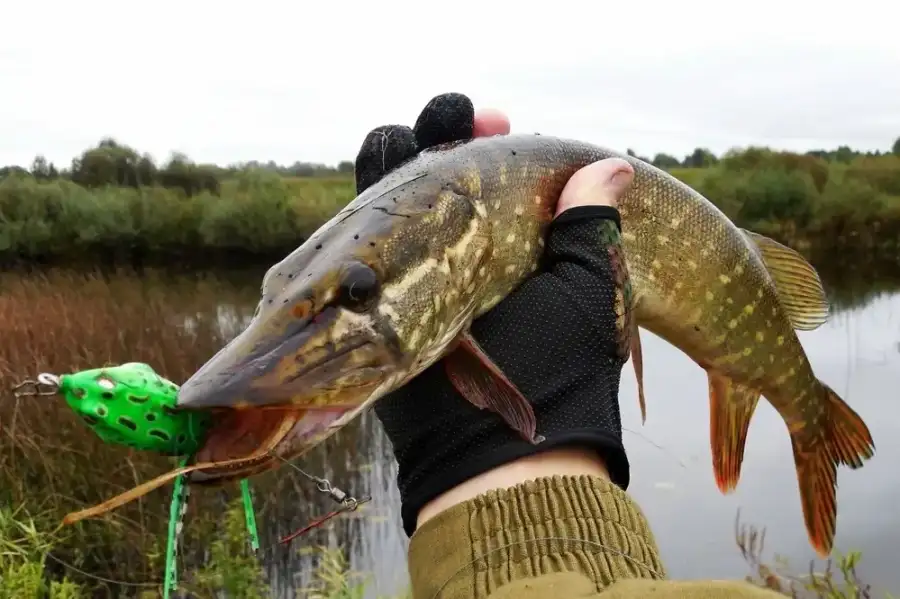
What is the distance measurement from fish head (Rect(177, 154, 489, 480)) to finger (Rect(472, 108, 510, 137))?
0.43m

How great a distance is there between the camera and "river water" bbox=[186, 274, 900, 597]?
468cm

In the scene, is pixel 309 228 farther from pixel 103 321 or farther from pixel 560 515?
pixel 560 515

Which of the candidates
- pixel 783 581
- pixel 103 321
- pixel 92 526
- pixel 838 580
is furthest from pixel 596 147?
pixel 103 321

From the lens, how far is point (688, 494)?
5996 millimetres

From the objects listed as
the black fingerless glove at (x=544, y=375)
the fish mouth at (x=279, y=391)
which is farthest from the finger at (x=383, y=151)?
→ the fish mouth at (x=279, y=391)

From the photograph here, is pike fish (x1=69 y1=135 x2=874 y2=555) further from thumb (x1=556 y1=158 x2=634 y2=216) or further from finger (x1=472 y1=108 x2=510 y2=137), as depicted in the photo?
finger (x1=472 y1=108 x2=510 y2=137)

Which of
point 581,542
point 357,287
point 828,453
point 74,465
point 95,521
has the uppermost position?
point 357,287

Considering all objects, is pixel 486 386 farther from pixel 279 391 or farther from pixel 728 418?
pixel 728 418

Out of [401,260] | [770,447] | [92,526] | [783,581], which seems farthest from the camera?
[770,447]

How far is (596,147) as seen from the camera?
182 centimetres

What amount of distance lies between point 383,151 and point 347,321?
0.63m

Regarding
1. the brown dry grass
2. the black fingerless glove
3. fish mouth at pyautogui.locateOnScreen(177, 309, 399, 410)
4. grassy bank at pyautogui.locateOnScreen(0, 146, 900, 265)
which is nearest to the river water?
the brown dry grass

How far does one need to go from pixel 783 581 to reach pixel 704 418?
146 inches

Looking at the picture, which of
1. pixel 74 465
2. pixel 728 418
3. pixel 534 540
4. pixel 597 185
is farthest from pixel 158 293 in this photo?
pixel 534 540
